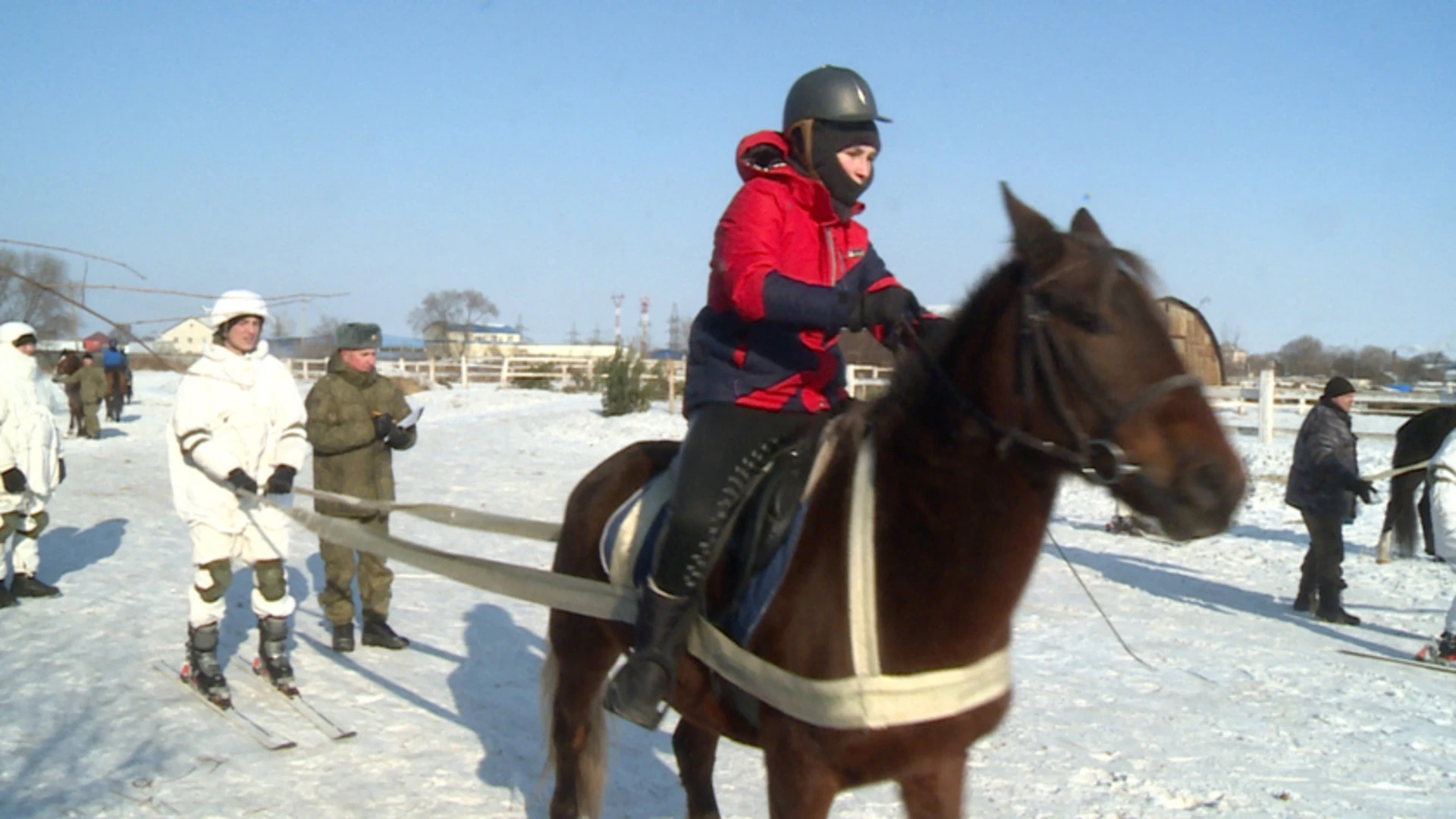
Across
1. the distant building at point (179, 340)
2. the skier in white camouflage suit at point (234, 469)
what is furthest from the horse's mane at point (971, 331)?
the skier in white camouflage suit at point (234, 469)

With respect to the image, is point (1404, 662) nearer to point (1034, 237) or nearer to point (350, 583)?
point (1034, 237)

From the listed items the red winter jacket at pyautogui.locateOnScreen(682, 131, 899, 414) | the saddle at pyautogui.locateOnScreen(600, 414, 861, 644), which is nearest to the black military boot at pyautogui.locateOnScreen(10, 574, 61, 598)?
the saddle at pyautogui.locateOnScreen(600, 414, 861, 644)

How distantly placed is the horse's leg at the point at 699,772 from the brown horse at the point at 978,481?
3.14 feet

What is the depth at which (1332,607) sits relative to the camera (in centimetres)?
871

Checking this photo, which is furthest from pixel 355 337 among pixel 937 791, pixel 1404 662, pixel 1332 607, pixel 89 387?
pixel 89 387

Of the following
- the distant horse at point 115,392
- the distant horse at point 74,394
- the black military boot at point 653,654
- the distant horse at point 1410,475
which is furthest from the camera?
the distant horse at point 115,392

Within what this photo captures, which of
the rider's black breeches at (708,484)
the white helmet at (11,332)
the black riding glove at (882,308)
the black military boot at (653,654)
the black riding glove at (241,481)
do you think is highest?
the black riding glove at (882,308)

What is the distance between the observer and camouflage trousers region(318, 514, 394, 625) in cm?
708

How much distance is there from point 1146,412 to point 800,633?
110 centimetres

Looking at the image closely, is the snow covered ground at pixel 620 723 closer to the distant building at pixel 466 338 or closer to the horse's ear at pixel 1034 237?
the horse's ear at pixel 1034 237

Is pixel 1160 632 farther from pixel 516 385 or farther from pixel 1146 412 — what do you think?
pixel 516 385

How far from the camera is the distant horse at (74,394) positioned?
795 inches

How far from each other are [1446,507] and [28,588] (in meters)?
11.0

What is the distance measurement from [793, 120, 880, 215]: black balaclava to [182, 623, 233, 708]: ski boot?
4.76 m
